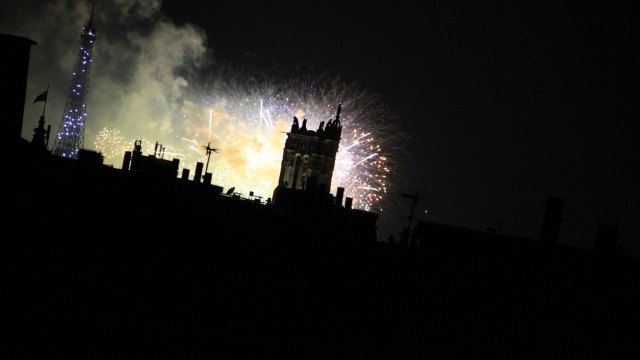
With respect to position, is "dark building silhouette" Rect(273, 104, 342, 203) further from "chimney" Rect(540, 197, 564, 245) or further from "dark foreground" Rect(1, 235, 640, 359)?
"chimney" Rect(540, 197, 564, 245)

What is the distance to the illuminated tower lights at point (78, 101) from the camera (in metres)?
111

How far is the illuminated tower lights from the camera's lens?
111 meters

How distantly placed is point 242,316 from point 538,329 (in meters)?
9.17

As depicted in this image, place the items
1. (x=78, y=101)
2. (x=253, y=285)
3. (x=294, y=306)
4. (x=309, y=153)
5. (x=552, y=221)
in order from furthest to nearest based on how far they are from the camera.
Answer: (x=78, y=101), (x=309, y=153), (x=294, y=306), (x=253, y=285), (x=552, y=221)

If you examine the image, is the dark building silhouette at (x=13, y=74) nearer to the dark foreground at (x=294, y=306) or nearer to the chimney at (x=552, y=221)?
the dark foreground at (x=294, y=306)

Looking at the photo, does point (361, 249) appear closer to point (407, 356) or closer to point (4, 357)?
point (407, 356)

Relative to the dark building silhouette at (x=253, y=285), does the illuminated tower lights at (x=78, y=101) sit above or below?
above

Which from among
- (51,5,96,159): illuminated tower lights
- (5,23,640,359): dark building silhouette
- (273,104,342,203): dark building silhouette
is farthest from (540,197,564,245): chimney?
(51,5,96,159): illuminated tower lights

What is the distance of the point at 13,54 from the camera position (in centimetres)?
1531

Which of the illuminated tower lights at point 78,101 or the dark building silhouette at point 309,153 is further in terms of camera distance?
the illuminated tower lights at point 78,101

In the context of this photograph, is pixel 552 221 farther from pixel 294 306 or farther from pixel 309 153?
pixel 309 153

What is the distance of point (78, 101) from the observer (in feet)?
376

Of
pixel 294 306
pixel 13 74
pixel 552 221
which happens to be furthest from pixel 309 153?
pixel 13 74

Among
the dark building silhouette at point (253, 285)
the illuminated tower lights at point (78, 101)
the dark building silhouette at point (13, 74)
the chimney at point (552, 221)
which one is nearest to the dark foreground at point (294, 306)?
the dark building silhouette at point (253, 285)
